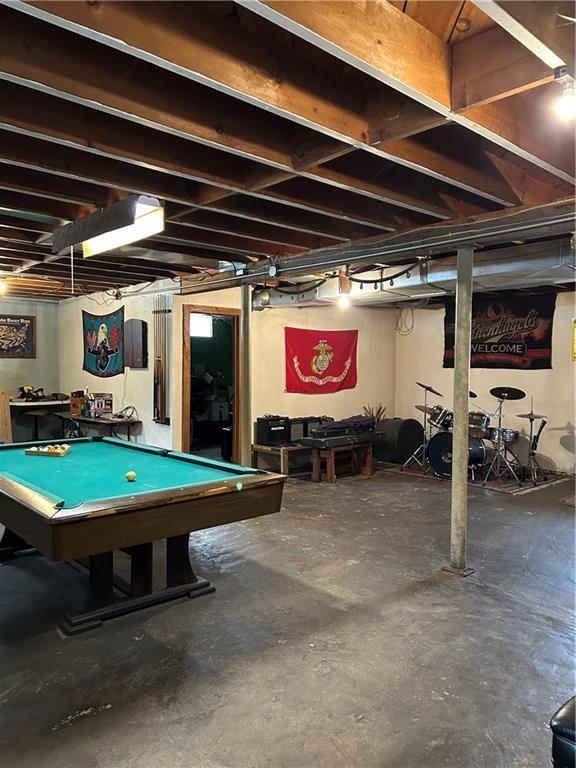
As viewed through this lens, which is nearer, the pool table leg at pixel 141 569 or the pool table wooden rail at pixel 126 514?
the pool table wooden rail at pixel 126 514

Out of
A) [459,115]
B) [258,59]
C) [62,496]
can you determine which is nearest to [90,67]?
[258,59]

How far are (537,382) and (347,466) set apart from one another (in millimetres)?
3004

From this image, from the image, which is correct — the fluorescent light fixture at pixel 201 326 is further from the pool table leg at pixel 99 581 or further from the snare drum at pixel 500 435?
the pool table leg at pixel 99 581

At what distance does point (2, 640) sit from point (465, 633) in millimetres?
2570

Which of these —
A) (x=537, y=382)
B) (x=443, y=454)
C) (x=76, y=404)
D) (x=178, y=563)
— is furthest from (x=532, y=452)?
(x=76, y=404)

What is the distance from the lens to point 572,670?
8.81 ft

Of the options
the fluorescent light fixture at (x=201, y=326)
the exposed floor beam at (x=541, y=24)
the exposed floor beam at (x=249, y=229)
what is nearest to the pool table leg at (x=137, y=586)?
the exposed floor beam at (x=249, y=229)

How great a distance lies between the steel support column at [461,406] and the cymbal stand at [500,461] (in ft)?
10.4

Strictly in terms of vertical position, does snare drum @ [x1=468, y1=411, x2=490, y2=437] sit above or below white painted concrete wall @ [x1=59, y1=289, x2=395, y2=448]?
below

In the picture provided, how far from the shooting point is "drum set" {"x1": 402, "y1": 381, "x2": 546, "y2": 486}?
22.5 ft

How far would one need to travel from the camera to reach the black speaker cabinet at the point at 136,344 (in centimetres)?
715

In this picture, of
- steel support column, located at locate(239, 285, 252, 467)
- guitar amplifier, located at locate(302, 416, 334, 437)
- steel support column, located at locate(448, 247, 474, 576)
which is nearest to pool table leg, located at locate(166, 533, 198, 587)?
steel support column, located at locate(448, 247, 474, 576)

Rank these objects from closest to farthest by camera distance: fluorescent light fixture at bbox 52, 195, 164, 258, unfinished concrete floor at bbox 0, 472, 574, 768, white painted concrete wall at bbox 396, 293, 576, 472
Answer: unfinished concrete floor at bbox 0, 472, 574, 768
fluorescent light fixture at bbox 52, 195, 164, 258
white painted concrete wall at bbox 396, 293, 576, 472

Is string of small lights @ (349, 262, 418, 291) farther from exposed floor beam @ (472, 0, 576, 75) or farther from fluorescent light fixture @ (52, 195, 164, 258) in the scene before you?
exposed floor beam @ (472, 0, 576, 75)
